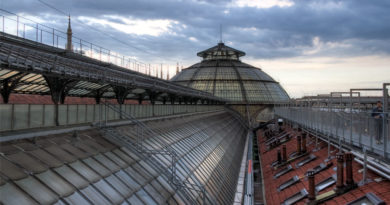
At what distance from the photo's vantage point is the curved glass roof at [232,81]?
98.6m

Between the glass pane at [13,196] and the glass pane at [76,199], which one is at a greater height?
the glass pane at [13,196]

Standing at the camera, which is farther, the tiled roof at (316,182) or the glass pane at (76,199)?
the tiled roof at (316,182)

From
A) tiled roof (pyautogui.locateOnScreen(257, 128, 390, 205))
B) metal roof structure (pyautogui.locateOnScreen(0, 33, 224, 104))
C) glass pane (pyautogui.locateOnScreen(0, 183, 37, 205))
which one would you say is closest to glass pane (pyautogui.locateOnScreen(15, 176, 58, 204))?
glass pane (pyautogui.locateOnScreen(0, 183, 37, 205))

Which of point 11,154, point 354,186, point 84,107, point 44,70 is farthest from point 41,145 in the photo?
point 354,186

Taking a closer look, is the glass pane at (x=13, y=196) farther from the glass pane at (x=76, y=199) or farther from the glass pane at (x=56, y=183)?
the glass pane at (x=76, y=199)

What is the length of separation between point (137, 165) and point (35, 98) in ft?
84.9

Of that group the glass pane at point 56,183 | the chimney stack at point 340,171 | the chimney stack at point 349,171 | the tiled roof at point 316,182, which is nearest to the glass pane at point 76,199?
the glass pane at point 56,183

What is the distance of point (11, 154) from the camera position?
10648 mm

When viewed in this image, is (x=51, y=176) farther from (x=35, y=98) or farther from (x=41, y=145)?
(x=35, y=98)

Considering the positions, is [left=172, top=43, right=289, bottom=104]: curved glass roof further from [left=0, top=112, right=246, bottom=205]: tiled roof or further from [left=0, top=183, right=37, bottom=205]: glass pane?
[left=0, top=183, right=37, bottom=205]: glass pane

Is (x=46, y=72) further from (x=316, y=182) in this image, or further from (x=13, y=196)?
(x=316, y=182)

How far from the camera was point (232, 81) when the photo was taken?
102312mm

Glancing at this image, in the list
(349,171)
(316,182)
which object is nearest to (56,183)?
(349,171)

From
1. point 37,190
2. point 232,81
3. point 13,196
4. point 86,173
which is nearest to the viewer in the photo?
point 13,196
